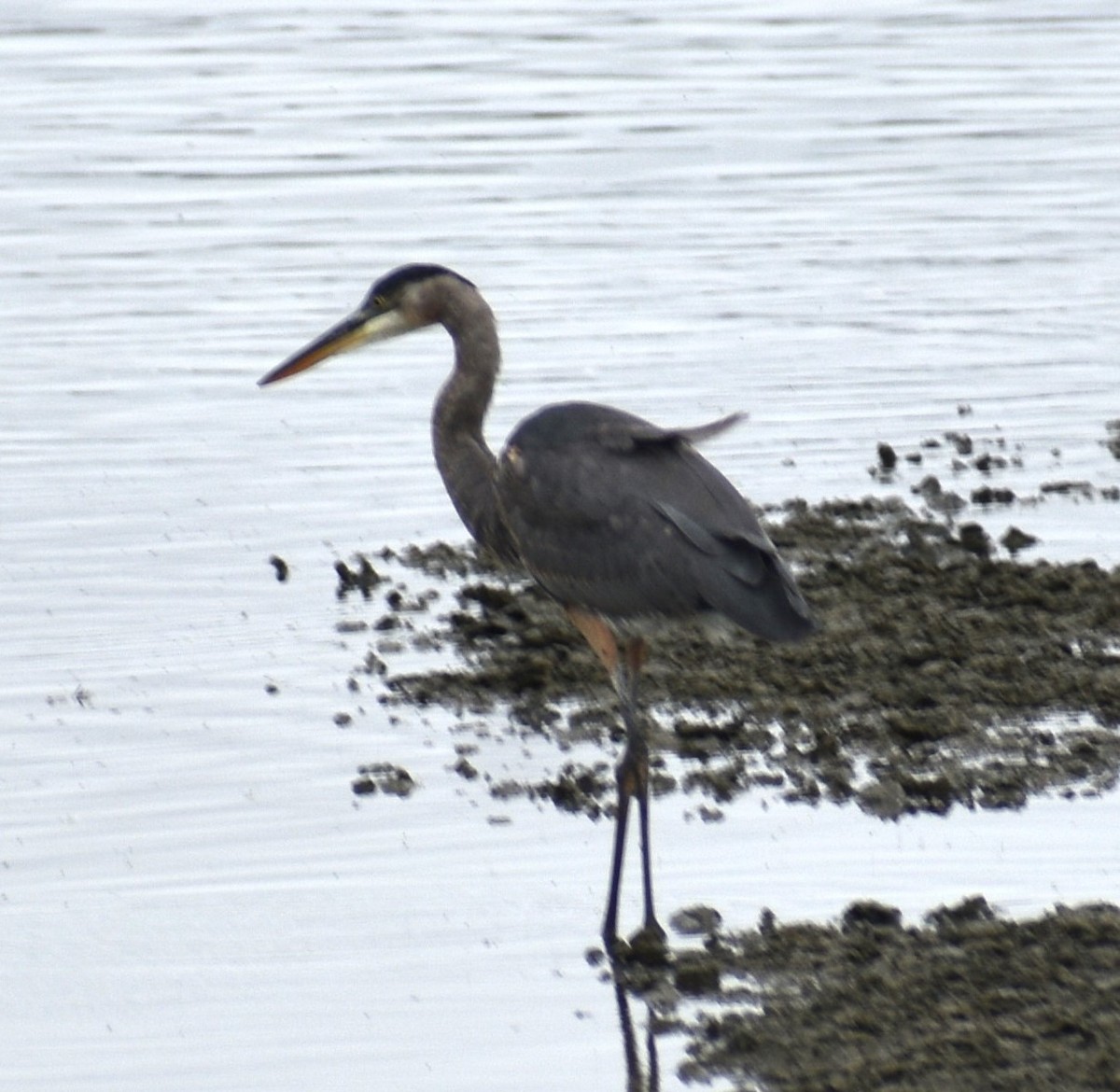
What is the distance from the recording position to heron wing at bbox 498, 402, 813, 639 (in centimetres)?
728

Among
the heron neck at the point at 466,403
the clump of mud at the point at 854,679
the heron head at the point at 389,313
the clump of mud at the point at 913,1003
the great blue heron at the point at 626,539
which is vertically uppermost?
the heron head at the point at 389,313

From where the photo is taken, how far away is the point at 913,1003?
638 cm

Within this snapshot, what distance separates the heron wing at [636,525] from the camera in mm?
7277

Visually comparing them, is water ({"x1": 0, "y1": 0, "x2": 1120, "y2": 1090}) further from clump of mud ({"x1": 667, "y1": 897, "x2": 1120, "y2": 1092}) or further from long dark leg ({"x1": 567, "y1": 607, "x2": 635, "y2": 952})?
clump of mud ({"x1": 667, "y1": 897, "x2": 1120, "y2": 1092})

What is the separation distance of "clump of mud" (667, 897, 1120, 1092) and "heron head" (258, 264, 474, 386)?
8.20 feet

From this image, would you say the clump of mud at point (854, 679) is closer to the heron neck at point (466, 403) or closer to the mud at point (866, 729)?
the mud at point (866, 729)

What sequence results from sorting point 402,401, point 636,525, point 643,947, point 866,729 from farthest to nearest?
point 402,401, point 866,729, point 636,525, point 643,947

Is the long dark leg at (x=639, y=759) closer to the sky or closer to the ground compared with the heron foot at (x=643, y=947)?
closer to the sky

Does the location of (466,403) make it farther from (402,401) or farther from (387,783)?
(402,401)

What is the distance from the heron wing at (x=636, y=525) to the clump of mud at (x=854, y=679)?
10.1 inches

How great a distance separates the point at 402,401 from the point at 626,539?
6985 millimetres

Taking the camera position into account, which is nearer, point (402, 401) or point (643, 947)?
point (643, 947)

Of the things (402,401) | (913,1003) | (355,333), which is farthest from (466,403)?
(402,401)

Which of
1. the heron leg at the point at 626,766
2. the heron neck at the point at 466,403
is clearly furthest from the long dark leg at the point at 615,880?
the heron neck at the point at 466,403
